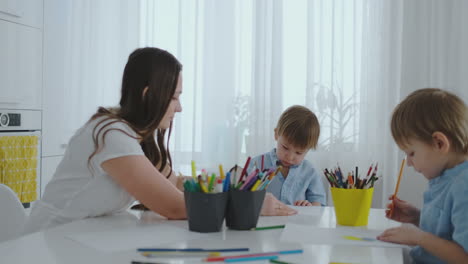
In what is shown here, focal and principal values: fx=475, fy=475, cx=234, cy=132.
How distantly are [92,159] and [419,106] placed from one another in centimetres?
86

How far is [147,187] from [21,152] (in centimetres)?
192

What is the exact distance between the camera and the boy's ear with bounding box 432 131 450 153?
105 centimetres

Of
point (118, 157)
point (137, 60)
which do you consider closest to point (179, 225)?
point (118, 157)

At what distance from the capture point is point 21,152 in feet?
9.36

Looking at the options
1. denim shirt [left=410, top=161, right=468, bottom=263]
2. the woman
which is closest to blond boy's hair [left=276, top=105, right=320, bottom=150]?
the woman

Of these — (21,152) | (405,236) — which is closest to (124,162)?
(405,236)

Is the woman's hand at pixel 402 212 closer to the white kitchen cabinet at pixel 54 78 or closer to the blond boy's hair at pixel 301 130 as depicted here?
the blond boy's hair at pixel 301 130

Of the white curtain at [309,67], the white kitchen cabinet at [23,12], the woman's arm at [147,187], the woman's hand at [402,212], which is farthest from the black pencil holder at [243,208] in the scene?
the white kitchen cabinet at [23,12]

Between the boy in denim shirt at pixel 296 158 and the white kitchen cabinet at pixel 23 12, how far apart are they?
1723 millimetres

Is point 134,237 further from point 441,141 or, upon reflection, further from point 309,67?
point 309,67

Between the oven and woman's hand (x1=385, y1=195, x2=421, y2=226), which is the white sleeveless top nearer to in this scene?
woman's hand (x1=385, y1=195, x2=421, y2=226)

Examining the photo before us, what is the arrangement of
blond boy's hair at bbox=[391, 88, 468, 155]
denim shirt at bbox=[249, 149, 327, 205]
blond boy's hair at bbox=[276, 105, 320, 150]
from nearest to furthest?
blond boy's hair at bbox=[391, 88, 468, 155], blond boy's hair at bbox=[276, 105, 320, 150], denim shirt at bbox=[249, 149, 327, 205]

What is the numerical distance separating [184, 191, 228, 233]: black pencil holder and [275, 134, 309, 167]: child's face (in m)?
0.93

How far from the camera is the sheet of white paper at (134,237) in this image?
945 millimetres
